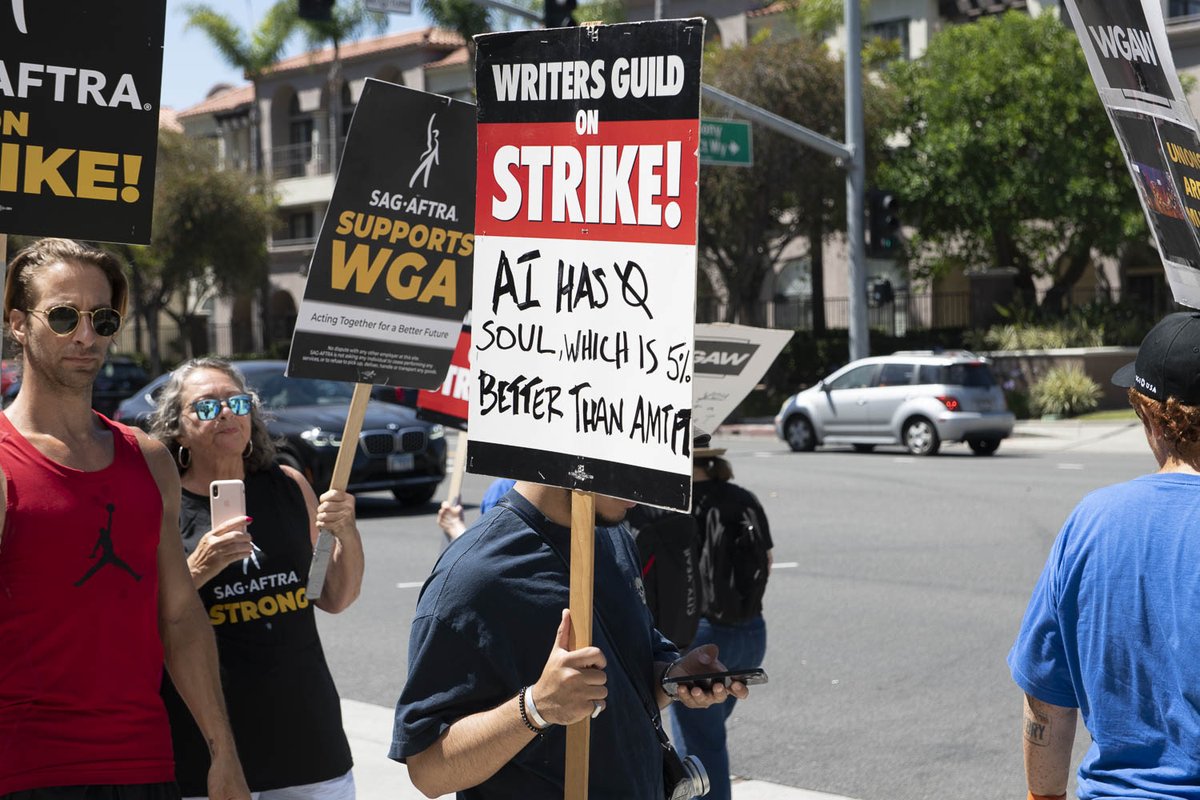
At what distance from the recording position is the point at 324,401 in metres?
15.4

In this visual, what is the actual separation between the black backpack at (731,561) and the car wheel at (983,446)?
17376 mm

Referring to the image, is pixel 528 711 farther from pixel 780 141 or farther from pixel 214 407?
pixel 780 141

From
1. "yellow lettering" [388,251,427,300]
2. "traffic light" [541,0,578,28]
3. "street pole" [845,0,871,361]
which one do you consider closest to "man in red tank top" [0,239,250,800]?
"yellow lettering" [388,251,427,300]

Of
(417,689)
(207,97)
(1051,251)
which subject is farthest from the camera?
(207,97)

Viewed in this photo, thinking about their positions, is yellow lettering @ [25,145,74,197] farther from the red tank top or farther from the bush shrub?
the bush shrub

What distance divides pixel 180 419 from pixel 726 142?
18046 millimetres

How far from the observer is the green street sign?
2117 cm

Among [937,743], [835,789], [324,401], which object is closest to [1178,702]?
[835,789]

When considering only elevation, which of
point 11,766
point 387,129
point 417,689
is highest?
point 387,129

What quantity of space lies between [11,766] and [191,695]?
1.46ft

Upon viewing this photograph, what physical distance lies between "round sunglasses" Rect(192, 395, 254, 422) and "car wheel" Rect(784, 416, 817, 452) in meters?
20.0

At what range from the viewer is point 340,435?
14.5 meters

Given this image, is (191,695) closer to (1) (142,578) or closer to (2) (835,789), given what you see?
(1) (142,578)

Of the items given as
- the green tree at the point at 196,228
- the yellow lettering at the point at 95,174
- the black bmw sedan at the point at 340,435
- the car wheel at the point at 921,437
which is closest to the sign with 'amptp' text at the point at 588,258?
the yellow lettering at the point at 95,174
